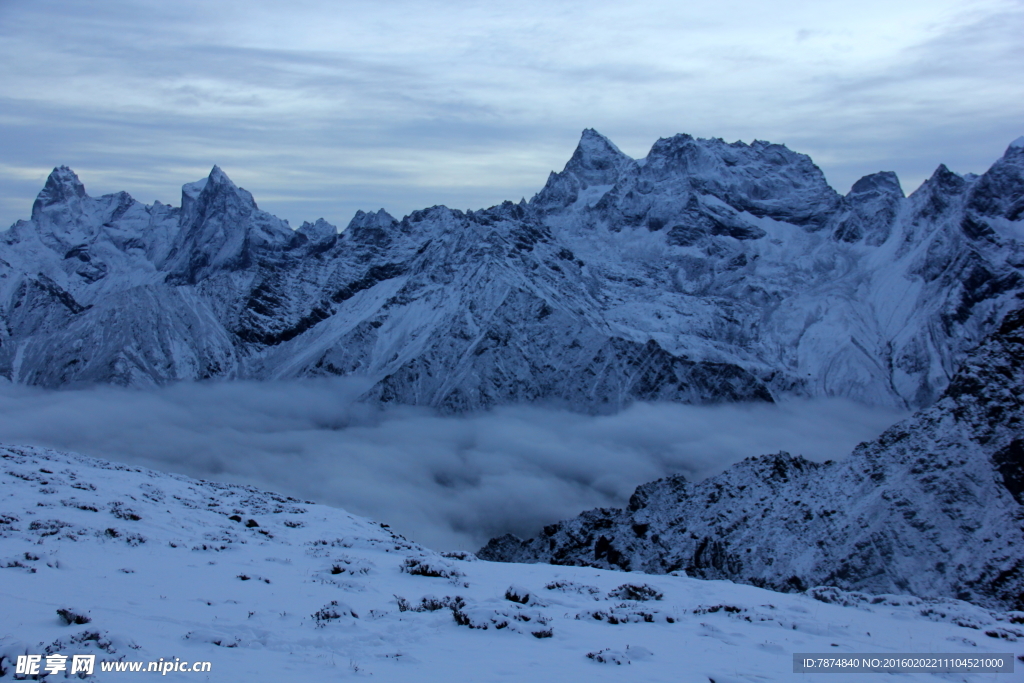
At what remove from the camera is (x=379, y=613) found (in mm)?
21766

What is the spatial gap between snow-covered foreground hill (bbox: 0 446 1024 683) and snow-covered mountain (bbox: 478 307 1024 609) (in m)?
37.2

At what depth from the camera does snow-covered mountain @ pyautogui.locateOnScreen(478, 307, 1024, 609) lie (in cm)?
6212

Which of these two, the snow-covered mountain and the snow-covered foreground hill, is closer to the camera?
the snow-covered foreground hill

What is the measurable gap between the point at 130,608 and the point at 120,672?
5582 mm

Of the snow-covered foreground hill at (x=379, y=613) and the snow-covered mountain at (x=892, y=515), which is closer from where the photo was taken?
the snow-covered foreground hill at (x=379, y=613)

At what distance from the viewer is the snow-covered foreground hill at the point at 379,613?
57.3 ft

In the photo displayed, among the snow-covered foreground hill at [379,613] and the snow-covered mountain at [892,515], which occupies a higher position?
the snow-covered foreground hill at [379,613]

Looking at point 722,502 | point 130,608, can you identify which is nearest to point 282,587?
point 130,608

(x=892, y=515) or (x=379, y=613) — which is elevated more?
(x=379, y=613)

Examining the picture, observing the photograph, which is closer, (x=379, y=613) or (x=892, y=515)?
(x=379, y=613)

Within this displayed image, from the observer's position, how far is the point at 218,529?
35.8 meters

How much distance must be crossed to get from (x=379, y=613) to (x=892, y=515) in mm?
60199

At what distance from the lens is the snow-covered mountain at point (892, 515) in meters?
62.1

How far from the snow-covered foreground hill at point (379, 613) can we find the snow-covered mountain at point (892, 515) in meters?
37.2
